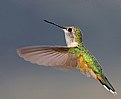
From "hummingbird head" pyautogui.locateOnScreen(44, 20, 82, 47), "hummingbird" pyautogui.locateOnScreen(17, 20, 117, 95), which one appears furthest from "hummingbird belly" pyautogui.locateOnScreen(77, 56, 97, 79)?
"hummingbird head" pyautogui.locateOnScreen(44, 20, 82, 47)

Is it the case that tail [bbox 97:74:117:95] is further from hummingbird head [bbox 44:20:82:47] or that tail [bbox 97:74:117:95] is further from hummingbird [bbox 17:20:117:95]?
hummingbird head [bbox 44:20:82:47]

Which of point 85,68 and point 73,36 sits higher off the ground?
point 73,36

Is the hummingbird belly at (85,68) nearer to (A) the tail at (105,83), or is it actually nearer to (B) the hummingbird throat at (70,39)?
(A) the tail at (105,83)

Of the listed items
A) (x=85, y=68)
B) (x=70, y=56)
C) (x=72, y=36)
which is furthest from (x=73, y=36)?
(x=85, y=68)

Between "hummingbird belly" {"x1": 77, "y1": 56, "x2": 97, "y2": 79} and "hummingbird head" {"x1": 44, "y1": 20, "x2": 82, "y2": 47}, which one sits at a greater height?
"hummingbird head" {"x1": 44, "y1": 20, "x2": 82, "y2": 47}

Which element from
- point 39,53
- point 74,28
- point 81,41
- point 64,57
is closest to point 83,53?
point 81,41

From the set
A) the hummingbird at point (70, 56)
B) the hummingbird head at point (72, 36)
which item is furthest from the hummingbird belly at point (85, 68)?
the hummingbird head at point (72, 36)

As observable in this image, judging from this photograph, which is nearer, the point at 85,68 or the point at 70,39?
the point at 70,39

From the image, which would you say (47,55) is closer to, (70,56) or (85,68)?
(70,56)
